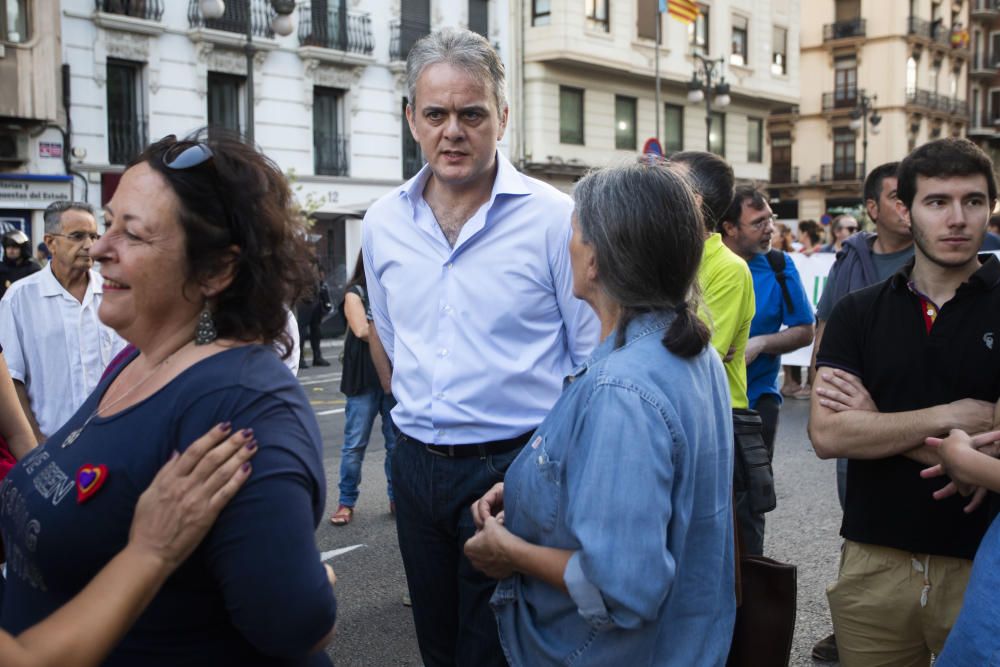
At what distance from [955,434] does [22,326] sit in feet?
12.2

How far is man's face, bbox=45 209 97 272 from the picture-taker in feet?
14.9

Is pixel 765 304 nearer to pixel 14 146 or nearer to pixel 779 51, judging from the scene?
pixel 14 146

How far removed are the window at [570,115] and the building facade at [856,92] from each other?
913 inches

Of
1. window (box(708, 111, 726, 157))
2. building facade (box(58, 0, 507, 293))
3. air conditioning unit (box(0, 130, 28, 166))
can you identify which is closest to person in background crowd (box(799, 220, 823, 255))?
building facade (box(58, 0, 507, 293))


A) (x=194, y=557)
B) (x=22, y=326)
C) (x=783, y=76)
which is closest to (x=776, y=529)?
(x=22, y=326)

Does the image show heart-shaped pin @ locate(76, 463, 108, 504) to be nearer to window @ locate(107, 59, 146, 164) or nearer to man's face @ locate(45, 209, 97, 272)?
man's face @ locate(45, 209, 97, 272)

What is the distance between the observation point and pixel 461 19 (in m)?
27.4

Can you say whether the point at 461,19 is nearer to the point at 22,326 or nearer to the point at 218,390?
the point at 22,326

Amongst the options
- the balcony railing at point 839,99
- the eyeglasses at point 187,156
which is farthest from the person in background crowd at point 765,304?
the balcony railing at point 839,99

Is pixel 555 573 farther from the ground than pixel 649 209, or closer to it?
closer to it

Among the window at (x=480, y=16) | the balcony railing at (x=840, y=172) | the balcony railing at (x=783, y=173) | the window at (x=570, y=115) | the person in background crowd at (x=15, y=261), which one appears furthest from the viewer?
the balcony railing at (x=783, y=173)

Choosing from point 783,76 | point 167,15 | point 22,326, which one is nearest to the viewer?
point 22,326

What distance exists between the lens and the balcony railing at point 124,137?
21.0 m

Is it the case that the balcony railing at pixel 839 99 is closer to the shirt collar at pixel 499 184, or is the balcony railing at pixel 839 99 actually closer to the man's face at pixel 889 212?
the man's face at pixel 889 212
